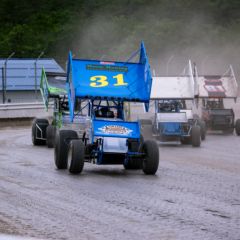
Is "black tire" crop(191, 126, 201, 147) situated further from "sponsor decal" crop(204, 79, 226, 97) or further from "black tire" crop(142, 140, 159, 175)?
"black tire" crop(142, 140, 159, 175)

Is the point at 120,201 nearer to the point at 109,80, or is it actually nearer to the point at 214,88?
the point at 109,80

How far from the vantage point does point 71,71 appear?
46.6ft

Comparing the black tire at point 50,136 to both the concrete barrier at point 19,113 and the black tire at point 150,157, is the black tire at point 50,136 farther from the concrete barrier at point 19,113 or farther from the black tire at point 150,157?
the concrete barrier at point 19,113

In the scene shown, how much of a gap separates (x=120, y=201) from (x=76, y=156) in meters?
2.91

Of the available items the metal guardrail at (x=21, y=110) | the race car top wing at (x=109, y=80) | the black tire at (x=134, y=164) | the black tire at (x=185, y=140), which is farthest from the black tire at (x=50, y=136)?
the metal guardrail at (x=21, y=110)

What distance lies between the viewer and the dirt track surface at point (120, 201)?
25.4 ft

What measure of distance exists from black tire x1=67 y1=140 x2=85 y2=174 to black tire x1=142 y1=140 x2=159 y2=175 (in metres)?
1.10

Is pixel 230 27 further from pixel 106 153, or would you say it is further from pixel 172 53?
pixel 106 153

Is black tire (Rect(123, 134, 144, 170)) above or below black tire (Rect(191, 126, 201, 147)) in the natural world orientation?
below

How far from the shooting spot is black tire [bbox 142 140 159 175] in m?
12.9

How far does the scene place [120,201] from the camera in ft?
32.1

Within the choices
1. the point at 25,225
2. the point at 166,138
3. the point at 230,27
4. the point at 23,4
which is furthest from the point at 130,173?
the point at 23,4

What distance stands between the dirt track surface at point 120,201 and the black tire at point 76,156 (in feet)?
0.43

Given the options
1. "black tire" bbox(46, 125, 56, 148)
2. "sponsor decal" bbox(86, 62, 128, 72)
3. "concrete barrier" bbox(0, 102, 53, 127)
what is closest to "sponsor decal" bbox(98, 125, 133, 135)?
"sponsor decal" bbox(86, 62, 128, 72)
